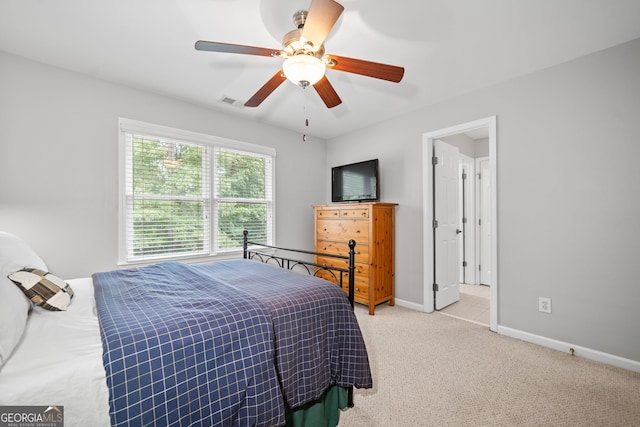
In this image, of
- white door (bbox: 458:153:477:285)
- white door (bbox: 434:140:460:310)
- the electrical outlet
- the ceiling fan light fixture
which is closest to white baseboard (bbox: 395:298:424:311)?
white door (bbox: 434:140:460:310)

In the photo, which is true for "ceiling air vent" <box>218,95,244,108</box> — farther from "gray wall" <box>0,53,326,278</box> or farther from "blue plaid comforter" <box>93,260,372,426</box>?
"blue plaid comforter" <box>93,260,372,426</box>

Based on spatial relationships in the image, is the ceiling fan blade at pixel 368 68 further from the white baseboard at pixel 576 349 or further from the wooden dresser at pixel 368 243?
the white baseboard at pixel 576 349

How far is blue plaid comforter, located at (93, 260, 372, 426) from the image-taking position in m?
0.96

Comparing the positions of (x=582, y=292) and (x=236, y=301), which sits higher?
(x=236, y=301)

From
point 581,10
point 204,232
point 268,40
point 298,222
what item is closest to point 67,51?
point 268,40

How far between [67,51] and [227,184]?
1.82 m

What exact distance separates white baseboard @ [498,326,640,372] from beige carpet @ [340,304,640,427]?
0.06 metres

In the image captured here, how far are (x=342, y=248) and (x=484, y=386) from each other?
2050 mm

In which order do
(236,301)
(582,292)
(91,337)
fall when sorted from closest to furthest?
(91,337) → (236,301) → (582,292)

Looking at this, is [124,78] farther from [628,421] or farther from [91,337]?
[628,421]

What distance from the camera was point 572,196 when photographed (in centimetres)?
234

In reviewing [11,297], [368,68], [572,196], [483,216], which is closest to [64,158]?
[11,297]

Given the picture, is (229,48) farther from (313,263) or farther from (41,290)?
(313,263)

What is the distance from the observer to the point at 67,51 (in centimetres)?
219
